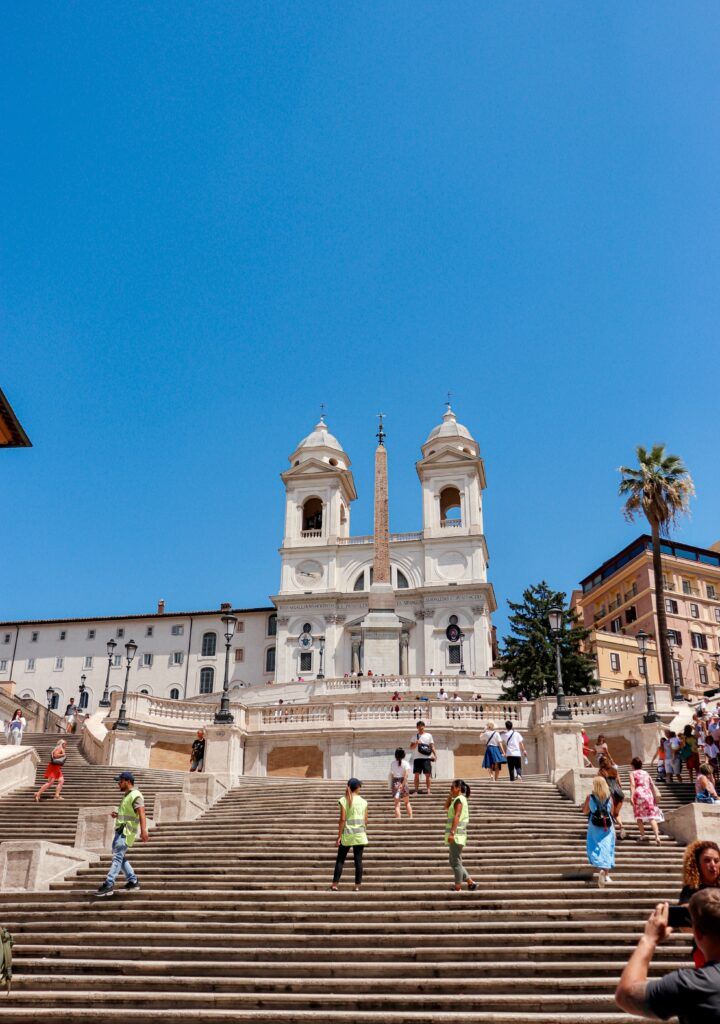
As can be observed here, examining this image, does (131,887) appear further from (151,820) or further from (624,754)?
(624,754)

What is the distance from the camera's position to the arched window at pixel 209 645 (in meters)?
74.2

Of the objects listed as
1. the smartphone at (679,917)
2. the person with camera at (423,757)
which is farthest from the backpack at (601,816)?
the smartphone at (679,917)

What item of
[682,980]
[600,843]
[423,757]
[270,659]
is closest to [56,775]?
[423,757]

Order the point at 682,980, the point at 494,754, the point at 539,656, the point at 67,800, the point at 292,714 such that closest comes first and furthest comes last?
the point at 682,980 < the point at 67,800 < the point at 494,754 < the point at 292,714 < the point at 539,656

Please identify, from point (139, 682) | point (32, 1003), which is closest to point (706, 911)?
point (32, 1003)

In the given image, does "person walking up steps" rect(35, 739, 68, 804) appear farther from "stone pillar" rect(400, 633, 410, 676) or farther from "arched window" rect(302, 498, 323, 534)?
"arched window" rect(302, 498, 323, 534)

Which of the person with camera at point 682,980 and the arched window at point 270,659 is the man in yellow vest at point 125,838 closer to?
the person with camera at point 682,980

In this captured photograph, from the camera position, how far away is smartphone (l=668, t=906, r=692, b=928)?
3.97 meters

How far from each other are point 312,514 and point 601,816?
64.1 metres

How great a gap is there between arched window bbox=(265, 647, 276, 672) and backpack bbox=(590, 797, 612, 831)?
6133 centimetres

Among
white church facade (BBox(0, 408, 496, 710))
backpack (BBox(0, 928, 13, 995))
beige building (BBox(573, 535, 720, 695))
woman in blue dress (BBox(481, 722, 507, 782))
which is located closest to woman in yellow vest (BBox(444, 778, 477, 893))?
backpack (BBox(0, 928, 13, 995))

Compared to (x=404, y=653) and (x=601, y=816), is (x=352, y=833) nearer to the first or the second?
(x=601, y=816)

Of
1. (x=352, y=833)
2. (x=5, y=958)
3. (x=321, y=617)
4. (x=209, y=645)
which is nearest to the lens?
(x=5, y=958)

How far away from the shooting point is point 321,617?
68.8m
